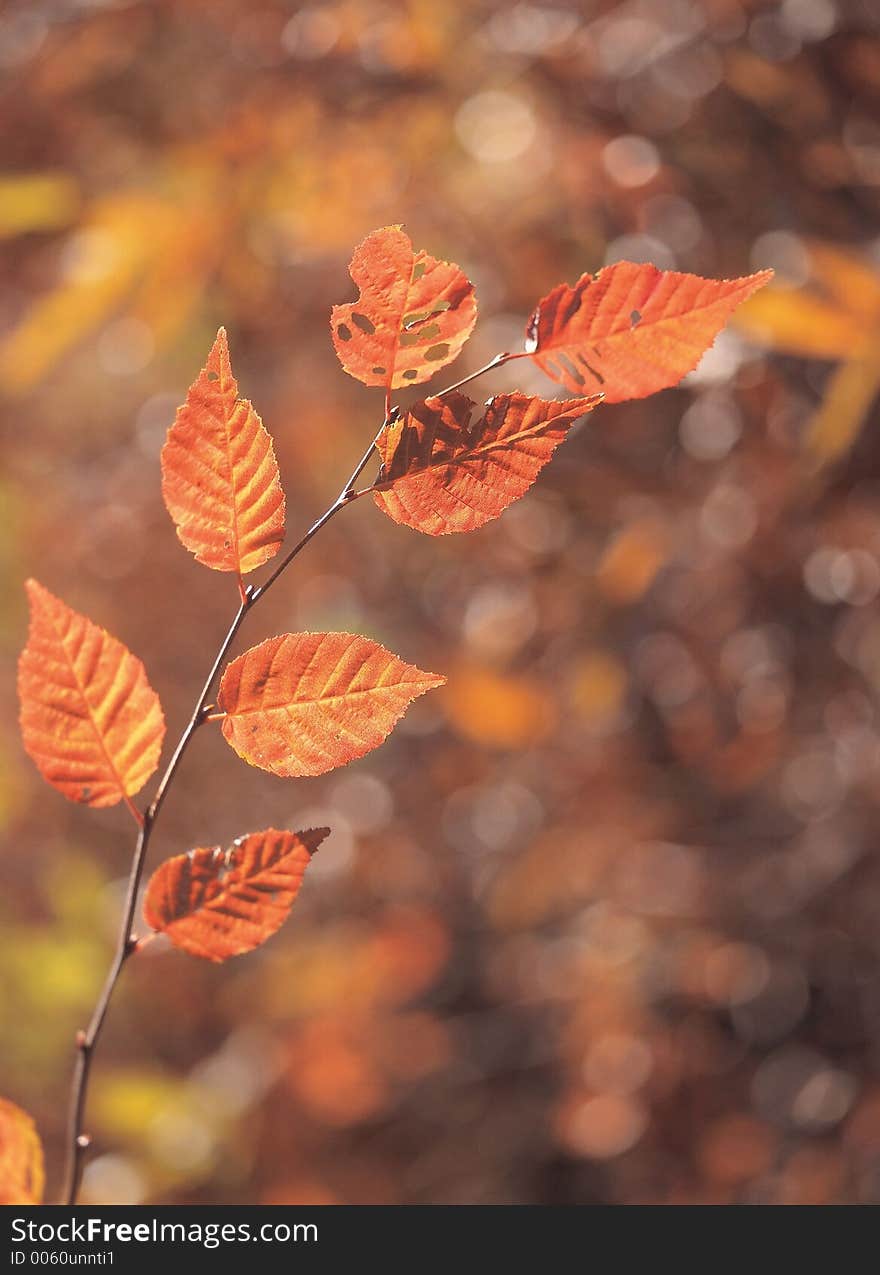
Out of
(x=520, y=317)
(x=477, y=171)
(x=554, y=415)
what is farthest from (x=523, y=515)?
(x=554, y=415)

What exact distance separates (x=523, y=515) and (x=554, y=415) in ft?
2.96

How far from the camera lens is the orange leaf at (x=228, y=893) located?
268 mm

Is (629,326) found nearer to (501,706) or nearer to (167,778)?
(167,778)

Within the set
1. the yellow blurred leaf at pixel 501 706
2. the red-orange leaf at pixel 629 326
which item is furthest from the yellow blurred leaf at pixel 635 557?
the red-orange leaf at pixel 629 326

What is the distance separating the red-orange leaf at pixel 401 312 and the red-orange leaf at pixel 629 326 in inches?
0.9

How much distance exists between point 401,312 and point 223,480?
6 centimetres

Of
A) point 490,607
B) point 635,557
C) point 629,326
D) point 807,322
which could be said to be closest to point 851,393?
point 807,322

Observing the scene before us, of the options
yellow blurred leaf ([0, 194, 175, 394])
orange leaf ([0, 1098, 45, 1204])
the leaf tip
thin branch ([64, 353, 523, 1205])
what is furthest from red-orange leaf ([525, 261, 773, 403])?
yellow blurred leaf ([0, 194, 175, 394])

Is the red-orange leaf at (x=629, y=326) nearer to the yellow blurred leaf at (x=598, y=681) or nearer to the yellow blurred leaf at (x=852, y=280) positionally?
the yellow blurred leaf at (x=852, y=280)

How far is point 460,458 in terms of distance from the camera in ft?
0.82

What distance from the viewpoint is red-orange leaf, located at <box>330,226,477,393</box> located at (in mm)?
246

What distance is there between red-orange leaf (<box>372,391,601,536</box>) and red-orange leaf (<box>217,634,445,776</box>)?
0.04 meters

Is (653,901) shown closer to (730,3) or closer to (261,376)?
(261,376)

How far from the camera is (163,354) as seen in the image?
1.13 meters
